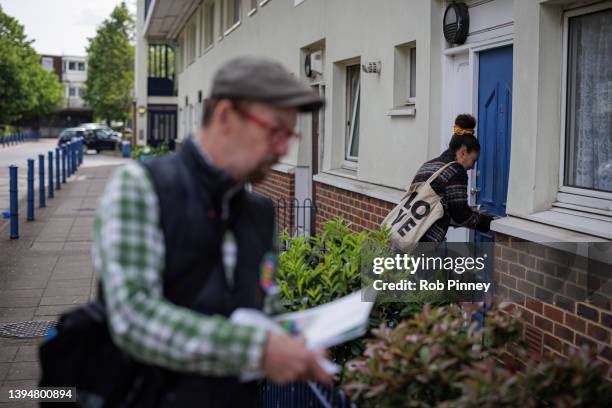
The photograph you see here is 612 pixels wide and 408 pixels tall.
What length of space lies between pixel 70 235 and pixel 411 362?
11.6 metres

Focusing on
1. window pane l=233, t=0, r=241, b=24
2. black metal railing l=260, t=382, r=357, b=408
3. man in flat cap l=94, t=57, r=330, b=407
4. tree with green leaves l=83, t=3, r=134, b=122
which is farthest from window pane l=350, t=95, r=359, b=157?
tree with green leaves l=83, t=3, r=134, b=122

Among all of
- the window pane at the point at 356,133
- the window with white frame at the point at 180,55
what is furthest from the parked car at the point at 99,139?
the window pane at the point at 356,133

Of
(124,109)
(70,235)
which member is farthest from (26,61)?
(70,235)

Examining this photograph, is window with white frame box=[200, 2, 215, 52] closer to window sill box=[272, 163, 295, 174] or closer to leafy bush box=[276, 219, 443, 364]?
window sill box=[272, 163, 295, 174]

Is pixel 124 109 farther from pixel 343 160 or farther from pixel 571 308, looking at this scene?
pixel 571 308

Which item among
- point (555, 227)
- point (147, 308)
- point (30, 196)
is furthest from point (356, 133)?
point (147, 308)

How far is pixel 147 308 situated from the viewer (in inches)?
81.5

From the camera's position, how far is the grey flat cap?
2.24 m

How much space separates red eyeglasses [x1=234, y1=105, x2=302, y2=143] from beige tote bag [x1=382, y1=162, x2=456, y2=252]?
350cm

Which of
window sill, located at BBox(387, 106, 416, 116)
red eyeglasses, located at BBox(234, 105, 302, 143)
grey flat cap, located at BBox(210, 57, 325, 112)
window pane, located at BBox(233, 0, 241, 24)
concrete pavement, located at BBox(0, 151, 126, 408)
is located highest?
window pane, located at BBox(233, 0, 241, 24)

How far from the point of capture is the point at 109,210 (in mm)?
2145

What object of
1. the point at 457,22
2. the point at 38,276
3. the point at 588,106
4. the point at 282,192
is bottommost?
the point at 38,276

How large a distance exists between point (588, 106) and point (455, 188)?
3.41 feet

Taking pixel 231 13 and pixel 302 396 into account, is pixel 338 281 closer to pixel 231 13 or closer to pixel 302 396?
pixel 302 396
